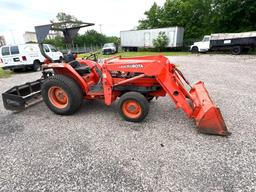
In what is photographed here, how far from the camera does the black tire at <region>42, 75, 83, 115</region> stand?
367 cm

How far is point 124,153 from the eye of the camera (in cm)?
263

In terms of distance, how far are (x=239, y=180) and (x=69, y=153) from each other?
2394 mm

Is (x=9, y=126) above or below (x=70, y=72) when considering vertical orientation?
below

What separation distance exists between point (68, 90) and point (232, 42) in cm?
1739

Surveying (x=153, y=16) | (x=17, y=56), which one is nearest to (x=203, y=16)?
(x=153, y=16)

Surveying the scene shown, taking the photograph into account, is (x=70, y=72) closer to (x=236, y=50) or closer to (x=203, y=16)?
(x=236, y=50)

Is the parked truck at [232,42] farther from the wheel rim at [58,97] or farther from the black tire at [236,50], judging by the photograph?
the wheel rim at [58,97]

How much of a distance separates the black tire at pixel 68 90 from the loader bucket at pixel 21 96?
1.77 ft

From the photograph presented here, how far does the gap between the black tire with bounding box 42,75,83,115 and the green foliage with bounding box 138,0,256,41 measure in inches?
841

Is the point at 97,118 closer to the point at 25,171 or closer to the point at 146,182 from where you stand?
the point at 25,171

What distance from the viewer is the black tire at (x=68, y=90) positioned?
12.0ft

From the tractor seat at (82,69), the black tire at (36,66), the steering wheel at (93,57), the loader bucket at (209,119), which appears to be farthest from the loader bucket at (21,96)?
the black tire at (36,66)

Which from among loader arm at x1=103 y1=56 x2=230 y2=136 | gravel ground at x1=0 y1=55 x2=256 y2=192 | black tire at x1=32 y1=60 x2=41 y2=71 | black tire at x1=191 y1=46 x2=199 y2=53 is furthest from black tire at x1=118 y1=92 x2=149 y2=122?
black tire at x1=191 y1=46 x2=199 y2=53

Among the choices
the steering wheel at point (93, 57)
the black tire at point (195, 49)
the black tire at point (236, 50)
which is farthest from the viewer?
the black tire at point (195, 49)
